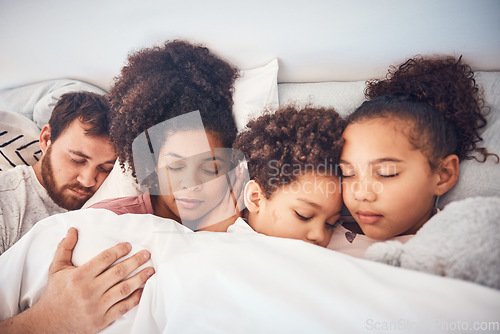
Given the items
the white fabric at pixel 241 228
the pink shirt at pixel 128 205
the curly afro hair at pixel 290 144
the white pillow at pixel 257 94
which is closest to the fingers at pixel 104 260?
the pink shirt at pixel 128 205

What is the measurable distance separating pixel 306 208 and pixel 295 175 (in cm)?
10

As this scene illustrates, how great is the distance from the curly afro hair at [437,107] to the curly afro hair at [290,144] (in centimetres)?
9

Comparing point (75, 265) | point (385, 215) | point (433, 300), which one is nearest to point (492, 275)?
point (433, 300)

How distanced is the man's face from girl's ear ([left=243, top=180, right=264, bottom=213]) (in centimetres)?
52

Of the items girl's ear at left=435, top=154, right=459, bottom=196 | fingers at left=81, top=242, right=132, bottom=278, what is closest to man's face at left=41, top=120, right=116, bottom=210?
fingers at left=81, top=242, right=132, bottom=278

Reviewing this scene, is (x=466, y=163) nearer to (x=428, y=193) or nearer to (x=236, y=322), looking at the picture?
(x=428, y=193)

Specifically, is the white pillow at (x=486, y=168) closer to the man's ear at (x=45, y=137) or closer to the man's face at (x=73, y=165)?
the man's face at (x=73, y=165)

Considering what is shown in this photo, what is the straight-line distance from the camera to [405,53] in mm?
847

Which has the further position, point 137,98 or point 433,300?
point 137,98

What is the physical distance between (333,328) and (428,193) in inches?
16.3

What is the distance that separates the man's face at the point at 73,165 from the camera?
0.92 metres

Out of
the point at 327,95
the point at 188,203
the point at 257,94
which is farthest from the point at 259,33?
the point at 188,203

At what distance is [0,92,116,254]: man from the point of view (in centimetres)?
90

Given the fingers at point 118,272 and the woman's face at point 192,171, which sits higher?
the woman's face at point 192,171
